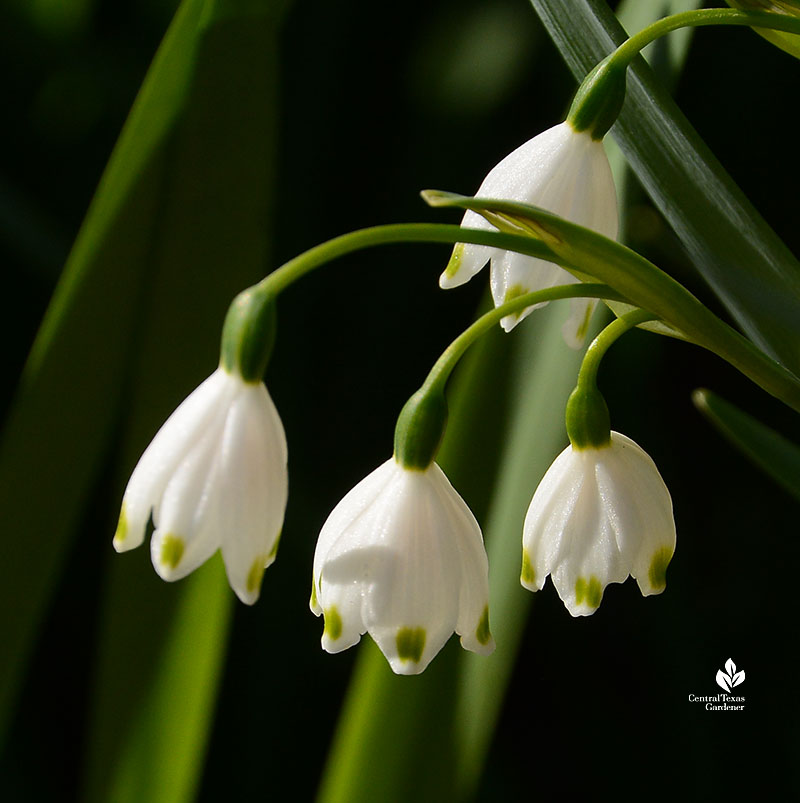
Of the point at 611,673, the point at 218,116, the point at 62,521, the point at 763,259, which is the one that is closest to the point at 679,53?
the point at 763,259

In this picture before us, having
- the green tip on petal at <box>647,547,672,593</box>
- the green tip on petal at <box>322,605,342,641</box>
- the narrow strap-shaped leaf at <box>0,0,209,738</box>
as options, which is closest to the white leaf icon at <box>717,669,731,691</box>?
the green tip on petal at <box>647,547,672,593</box>

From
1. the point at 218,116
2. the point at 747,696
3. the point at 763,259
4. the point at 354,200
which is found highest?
the point at 354,200

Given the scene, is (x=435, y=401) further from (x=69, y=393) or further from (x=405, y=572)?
(x=69, y=393)

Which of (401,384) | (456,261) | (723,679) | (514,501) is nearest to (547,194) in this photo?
(456,261)

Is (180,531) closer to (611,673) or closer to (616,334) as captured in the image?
(616,334)

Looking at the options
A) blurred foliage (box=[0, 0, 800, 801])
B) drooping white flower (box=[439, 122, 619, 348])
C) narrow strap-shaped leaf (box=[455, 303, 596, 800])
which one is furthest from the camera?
blurred foliage (box=[0, 0, 800, 801])

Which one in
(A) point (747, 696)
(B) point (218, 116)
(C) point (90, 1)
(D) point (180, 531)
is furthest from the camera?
(C) point (90, 1)

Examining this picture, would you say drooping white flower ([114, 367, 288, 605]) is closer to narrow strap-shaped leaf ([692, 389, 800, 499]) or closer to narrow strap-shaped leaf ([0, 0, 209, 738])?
narrow strap-shaped leaf ([692, 389, 800, 499])
